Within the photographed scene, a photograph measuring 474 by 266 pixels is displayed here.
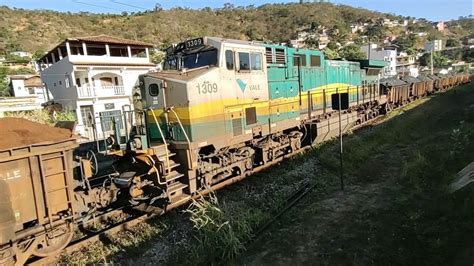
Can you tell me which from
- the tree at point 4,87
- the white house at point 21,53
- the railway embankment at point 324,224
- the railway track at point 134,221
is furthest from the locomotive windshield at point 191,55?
the white house at point 21,53

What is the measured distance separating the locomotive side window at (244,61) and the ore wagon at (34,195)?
Answer: 198 inches

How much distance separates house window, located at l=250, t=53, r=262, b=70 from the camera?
10.1 metres

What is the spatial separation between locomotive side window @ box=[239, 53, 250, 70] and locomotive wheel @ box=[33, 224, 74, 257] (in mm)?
5918

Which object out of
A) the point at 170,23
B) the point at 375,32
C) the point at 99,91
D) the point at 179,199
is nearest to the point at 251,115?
the point at 179,199

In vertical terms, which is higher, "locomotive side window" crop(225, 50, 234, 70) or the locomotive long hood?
"locomotive side window" crop(225, 50, 234, 70)

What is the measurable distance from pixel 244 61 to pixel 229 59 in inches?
27.3

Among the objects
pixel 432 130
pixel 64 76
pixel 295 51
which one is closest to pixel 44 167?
pixel 295 51

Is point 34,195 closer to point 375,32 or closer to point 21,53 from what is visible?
point 21,53

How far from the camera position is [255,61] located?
1029 centimetres

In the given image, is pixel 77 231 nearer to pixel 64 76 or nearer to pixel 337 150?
pixel 337 150

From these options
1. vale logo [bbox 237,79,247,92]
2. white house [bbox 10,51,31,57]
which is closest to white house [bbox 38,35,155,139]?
vale logo [bbox 237,79,247,92]

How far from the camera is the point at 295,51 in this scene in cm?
1261

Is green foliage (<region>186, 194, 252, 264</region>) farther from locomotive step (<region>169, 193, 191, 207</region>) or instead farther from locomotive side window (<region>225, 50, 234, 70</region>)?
locomotive side window (<region>225, 50, 234, 70</region>)

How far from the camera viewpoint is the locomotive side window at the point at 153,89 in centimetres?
857
